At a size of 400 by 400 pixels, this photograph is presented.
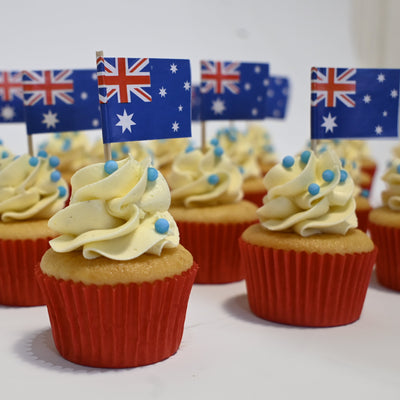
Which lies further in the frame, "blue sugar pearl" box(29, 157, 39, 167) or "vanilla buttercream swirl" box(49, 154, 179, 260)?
"blue sugar pearl" box(29, 157, 39, 167)

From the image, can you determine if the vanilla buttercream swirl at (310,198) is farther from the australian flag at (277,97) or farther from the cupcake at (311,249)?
the australian flag at (277,97)

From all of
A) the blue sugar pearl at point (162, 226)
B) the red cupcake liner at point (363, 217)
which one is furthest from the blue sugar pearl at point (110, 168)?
the red cupcake liner at point (363, 217)

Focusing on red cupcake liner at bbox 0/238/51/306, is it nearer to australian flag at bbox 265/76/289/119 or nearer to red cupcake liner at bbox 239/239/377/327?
red cupcake liner at bbox 239/239/377/327

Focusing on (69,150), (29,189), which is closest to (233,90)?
(29,189)

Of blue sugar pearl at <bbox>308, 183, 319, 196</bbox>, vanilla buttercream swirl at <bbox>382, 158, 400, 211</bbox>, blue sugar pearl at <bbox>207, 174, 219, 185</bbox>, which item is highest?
blue sugar pearl at <bbox>308, 183, 319, 196</bbox>

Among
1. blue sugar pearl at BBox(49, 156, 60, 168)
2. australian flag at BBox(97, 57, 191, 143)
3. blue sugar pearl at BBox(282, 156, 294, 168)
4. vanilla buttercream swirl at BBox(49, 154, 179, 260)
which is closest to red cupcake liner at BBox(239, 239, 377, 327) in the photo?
blue sugar pearl at BBox(282, 156, 294, 168)

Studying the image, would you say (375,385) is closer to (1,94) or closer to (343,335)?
(343,335)

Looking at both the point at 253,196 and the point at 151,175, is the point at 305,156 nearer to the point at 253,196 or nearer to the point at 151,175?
the point at 151,175
